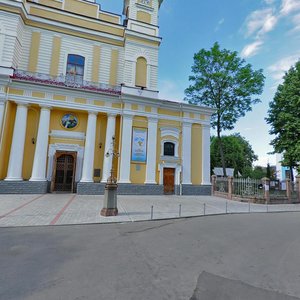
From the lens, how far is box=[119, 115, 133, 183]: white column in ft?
62.2

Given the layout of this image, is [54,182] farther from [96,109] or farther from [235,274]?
[235,274]

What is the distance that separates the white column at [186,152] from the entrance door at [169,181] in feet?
3.49

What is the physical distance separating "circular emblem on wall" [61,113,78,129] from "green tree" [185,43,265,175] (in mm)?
16977

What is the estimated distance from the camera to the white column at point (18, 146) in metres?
16.7

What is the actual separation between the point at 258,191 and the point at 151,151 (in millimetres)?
9686

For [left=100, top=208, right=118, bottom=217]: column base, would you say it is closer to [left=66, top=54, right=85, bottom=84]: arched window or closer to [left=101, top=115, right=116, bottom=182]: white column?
[left=101, top=115, right=116, bottom=182]: white column

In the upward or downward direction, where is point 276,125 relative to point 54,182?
upward

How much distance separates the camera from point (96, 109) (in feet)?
63.6

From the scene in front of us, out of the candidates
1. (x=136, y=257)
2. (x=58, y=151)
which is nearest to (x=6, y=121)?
(x=58, y=151)

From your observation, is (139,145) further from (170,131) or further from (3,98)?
(3,98)

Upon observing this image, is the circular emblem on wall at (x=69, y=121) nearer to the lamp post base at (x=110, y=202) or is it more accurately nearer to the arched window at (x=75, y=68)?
the arched window at (x=75, y=68)

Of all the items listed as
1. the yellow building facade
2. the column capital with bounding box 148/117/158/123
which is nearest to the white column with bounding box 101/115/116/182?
the yellow building facade

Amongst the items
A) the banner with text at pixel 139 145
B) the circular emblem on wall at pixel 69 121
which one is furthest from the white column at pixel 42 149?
the banner with text at pixel 139 145

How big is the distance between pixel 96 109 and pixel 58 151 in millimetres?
5012
